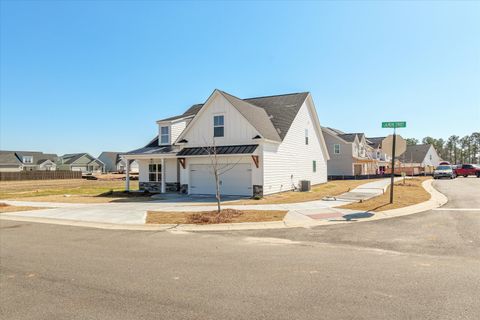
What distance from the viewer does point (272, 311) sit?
167 inches

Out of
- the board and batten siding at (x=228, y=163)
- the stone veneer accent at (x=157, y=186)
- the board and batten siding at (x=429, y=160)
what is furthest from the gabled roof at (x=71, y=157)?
the board and batten siding at (x=429, y=160)

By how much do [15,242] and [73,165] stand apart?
299ft

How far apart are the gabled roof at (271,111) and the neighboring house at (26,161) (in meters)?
69.0

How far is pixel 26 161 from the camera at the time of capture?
81.9 metres

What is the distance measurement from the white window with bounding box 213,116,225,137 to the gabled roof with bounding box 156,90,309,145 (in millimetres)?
1558

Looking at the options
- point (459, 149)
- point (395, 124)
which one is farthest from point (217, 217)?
point (459, 149)

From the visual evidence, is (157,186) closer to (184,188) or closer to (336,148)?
(184,188)

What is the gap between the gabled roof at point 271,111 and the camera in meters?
20.9

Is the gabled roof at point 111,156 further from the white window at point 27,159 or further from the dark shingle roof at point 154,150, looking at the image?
the dark shingle roof at point 154,150

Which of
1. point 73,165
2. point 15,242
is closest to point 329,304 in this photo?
point 15,242

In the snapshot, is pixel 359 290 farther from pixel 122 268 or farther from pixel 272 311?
pixel 122 268

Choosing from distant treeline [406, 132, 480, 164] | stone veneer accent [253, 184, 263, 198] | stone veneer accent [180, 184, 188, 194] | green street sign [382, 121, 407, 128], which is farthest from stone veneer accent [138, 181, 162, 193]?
distant treeline [406, 132, 480, 164]

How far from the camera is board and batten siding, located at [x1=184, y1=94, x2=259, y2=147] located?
66.4 feet

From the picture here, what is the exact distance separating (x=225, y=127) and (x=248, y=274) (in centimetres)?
1597
